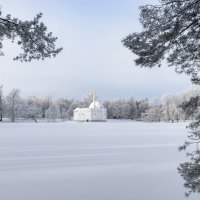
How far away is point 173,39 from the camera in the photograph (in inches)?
229

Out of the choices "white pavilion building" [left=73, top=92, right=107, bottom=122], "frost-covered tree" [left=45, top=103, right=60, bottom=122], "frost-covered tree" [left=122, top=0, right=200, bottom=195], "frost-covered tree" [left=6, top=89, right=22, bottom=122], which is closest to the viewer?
"frost-covered tree" [left=122, top=0, right=200, bottom=195]

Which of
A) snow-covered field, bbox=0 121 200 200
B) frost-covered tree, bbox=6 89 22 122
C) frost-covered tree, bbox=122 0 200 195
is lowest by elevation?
snow-covered field, bbox=0 121 200 200

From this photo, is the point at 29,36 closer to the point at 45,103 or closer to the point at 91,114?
the point at 91,114

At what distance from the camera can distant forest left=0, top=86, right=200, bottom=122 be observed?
7644 cm

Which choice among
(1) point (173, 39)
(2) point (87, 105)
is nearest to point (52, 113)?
(2) point (87, 105)

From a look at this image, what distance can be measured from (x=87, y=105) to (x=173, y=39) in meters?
103

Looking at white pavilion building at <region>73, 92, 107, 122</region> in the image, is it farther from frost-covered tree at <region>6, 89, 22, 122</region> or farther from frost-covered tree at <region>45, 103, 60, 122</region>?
frost-covered tree at <region>6, 89, 22, 122</region>

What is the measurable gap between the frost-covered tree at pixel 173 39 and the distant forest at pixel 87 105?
55535mm

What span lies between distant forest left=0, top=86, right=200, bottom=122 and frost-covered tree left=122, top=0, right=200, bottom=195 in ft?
182

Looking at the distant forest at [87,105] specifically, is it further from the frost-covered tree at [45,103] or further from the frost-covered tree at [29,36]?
the frost-covered tree at [29,36]

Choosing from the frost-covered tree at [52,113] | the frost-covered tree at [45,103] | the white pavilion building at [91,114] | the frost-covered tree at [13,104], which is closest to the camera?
the frost-covered tree at [13,104]

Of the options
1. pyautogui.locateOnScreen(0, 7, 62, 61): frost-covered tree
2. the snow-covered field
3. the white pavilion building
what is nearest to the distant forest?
the white pavilion building

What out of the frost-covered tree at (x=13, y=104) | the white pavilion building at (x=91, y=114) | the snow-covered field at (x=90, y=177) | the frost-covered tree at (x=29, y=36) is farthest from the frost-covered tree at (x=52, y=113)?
the frost-covered tree at (x=29, y=36)

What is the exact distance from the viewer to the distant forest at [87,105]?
76.4 m
